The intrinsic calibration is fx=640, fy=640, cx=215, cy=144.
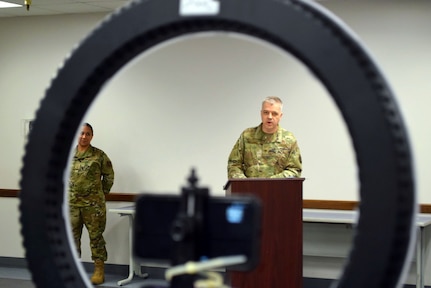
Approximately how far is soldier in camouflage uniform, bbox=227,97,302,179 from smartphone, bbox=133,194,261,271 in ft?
9.15

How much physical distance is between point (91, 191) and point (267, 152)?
6.15 feet

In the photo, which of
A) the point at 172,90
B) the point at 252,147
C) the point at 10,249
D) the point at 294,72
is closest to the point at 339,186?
the point at 294,72

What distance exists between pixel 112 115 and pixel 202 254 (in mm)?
4696

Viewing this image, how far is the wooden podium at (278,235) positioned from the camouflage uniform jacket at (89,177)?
7.49 feet

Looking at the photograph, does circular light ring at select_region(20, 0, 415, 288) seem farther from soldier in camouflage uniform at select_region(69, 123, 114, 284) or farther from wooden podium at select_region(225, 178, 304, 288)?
soldier in camouflage uniform at select_region(69, 123, 114, 284)

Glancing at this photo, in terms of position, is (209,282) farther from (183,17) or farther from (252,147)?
(252,147)

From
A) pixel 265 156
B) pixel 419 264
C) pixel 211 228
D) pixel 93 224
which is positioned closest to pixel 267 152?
pixel 265 156

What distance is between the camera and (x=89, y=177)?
5.16 metres

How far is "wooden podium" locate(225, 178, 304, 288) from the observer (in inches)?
122

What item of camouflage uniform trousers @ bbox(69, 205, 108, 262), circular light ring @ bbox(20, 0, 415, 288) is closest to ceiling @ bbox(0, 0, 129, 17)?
camouflage uniform trousers @ bbox(69, 205, 108, 262)

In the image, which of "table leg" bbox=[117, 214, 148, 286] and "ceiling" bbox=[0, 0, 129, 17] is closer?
"ceiling" bbox=[0, 0, 129, 17]

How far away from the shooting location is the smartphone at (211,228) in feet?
3.14

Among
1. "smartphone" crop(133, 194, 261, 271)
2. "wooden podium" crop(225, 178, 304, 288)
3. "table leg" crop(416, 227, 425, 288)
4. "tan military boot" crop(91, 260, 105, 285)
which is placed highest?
"smartphone" crop(133, 194, 261, 271)

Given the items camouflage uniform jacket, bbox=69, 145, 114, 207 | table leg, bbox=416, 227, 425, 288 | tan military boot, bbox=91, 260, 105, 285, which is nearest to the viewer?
table leg, bbox=416, 227, 425, 288
